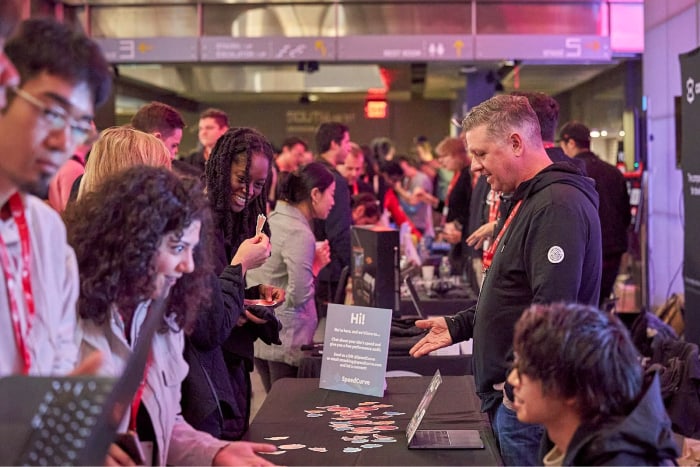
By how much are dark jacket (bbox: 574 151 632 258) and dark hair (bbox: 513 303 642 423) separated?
5077 millimetres

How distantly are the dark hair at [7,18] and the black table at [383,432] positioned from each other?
51.7 inches

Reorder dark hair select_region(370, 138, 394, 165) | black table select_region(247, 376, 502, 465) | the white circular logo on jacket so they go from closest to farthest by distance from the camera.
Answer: black table select_region(247, 376, 502, 465) < the white circular logo on jacket < dark hair select_region(370, 138, 394, 165)

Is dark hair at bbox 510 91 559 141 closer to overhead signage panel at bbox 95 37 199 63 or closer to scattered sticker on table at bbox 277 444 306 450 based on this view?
scattered sticker on table at bbox 277 444 306 450

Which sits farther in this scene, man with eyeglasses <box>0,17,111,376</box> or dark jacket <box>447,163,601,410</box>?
dark jacket <box>447,163,601,410</box>

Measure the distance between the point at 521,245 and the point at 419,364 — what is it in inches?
51.3

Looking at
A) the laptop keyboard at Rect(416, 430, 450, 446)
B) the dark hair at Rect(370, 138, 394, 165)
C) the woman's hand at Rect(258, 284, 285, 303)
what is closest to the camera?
the laptop keyboard at Rect(416, 430, 450, 446)

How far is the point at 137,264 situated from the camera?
75.9 inches

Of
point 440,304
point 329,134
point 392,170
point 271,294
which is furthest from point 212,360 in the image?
point 392,170

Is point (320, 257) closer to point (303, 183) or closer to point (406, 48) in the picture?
point (303, 183)

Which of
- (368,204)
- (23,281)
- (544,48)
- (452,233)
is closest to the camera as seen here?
(23,281)

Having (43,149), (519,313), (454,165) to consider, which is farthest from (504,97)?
(454,165)

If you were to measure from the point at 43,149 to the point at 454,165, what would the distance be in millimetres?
6831

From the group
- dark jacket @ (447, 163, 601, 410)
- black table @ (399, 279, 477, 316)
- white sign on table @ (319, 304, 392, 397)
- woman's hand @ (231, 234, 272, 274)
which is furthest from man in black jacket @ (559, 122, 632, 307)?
woman's hand @ (231, 234, 272, 274)

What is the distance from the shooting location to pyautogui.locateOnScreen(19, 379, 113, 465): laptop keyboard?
4.73 ft
